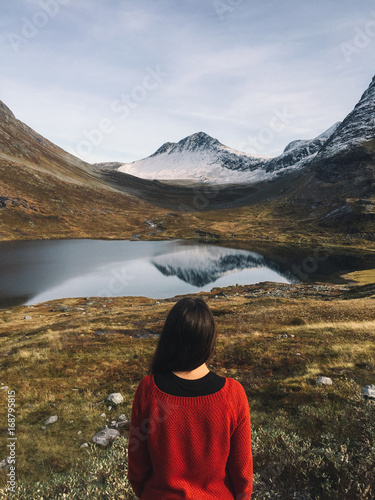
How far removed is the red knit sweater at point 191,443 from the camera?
3062mm

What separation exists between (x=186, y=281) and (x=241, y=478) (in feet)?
226

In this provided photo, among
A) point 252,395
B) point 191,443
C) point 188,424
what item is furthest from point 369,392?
point 188,424

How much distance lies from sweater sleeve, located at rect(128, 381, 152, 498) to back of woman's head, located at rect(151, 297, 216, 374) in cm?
44

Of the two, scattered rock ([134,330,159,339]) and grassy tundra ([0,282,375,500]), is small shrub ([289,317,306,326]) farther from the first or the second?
scattered rock ([134,330,159,339])

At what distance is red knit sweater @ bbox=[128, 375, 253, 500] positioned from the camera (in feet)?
10.0

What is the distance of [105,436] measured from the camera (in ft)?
32.3

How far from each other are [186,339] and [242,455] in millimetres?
1621

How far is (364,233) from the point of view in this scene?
138 m

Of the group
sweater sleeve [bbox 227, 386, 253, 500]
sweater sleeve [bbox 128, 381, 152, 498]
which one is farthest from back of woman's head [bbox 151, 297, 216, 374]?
sweater sleeve [bbox 227, 386, 253, 500]

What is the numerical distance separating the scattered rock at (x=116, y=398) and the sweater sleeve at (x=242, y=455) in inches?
410

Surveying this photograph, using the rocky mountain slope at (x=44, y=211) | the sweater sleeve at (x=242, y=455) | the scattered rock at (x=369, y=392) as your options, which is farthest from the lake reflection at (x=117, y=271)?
the sweater sleeve at (x=242, y=455)

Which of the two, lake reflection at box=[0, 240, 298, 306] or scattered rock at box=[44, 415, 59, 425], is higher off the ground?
scattered rock at box=[44, 415, 59, 425]

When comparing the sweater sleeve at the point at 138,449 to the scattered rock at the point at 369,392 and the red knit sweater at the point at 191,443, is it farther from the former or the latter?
the scattered rock at the point at 369,392

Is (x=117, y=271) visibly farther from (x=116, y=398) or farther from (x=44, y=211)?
(x=44, y=211)
